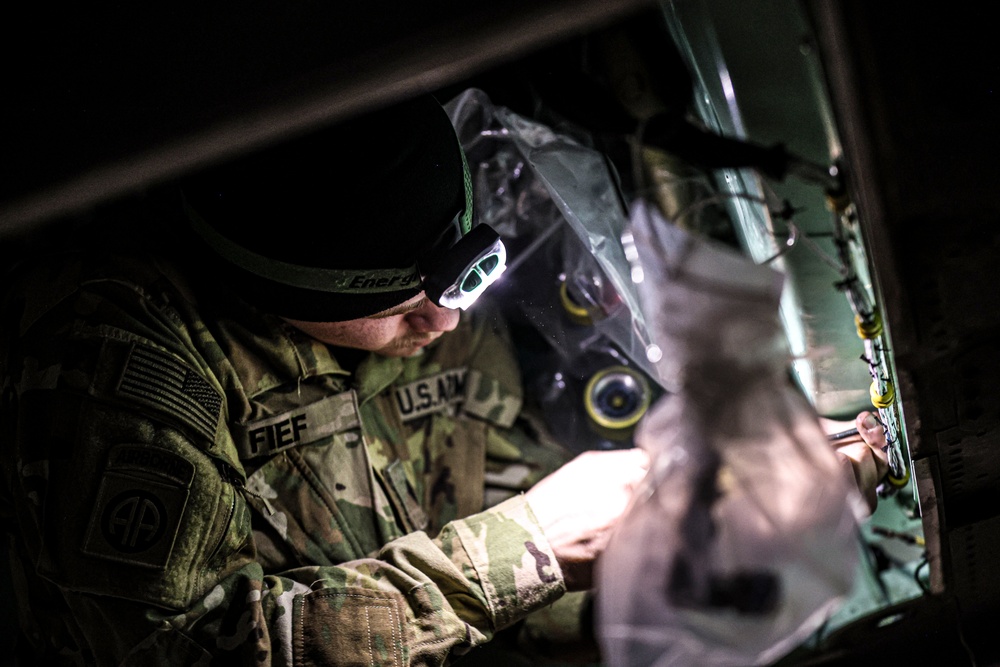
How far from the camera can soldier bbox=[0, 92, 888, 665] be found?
4.43 ft

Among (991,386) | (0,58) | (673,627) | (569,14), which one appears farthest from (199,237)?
(991,386)

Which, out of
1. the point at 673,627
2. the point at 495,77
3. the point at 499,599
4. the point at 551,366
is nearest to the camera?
the point at 673,627

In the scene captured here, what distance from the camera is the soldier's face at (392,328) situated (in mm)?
1618

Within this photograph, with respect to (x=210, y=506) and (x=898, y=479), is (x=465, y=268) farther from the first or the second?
(x=898, y=479)

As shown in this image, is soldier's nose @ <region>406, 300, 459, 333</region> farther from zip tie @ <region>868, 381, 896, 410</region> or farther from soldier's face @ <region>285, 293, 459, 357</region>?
zip tie @ <region>868, 381, 896, 410</region>

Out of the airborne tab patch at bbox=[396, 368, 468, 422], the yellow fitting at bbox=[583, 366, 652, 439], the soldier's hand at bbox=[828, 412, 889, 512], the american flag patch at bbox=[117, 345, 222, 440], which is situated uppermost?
the american flag patch at bbox=[117, 345, 222, 440]

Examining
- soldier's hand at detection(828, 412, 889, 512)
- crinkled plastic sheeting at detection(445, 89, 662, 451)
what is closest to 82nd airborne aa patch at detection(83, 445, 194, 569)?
crinkled plastic sheeting at detection(445, 89, 662, 451)

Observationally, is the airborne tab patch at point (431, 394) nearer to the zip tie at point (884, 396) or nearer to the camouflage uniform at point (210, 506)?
the camouflage uniform at point (210, 506)

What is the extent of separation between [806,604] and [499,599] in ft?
2.29

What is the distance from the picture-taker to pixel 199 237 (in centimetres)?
155

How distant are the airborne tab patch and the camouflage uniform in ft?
0.44

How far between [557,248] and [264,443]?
0.81 metres

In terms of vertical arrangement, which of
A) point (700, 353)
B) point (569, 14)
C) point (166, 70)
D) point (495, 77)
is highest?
point (495, 77)

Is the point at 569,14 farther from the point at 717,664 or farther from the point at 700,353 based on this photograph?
the point at 717,664
